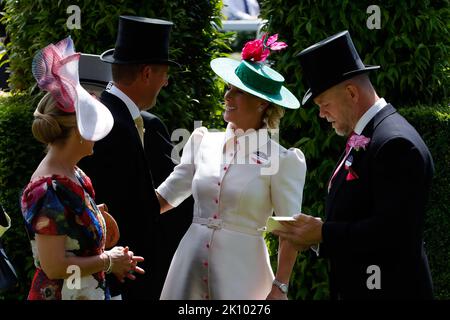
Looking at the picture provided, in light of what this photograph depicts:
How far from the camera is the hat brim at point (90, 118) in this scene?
3404 millimetres

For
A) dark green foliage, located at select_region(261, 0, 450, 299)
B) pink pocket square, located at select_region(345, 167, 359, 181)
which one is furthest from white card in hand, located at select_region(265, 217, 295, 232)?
dark green foliage, located at select_region(261, 0, 450, 299)

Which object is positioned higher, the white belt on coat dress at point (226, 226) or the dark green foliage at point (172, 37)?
the dark green foliage at point (172, 37)

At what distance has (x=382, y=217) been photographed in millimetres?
3613

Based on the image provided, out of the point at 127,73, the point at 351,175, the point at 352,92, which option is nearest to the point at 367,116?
the point at 352,92

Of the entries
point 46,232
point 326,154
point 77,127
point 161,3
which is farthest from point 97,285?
point 161,3

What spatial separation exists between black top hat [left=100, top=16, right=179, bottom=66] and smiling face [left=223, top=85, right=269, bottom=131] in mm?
474

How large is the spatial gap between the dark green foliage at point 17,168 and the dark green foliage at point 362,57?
1.67 m

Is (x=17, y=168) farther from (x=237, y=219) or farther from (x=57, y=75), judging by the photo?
(x=57, y=75)

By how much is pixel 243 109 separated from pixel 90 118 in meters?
1.09

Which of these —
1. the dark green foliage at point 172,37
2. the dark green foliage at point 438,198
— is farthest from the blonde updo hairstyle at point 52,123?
the dark green foliage at point 438,198

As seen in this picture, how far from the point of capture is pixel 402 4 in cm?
577

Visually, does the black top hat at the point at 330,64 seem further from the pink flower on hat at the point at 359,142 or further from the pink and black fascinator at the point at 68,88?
the pink and black fascinator at the point at 68,88

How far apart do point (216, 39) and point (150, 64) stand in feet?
6.46
